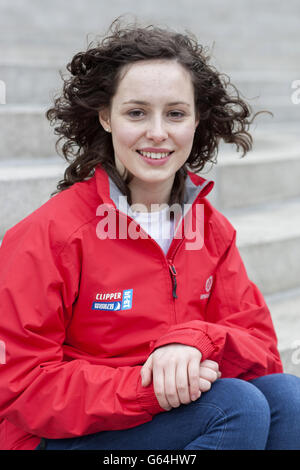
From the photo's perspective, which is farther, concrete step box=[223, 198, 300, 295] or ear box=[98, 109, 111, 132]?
concrete step box=[223, 198, 300, 295]

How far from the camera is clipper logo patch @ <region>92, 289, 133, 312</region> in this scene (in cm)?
113

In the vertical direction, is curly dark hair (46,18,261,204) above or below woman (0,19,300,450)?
above

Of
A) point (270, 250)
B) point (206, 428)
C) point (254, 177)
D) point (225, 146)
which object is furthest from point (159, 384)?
point (225, 146)

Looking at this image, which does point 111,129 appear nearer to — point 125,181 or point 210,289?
point 125,181

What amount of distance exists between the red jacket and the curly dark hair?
0.09 meters

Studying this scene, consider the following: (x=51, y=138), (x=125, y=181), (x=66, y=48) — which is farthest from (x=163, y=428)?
(x=66, y=48)

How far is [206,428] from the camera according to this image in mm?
1029

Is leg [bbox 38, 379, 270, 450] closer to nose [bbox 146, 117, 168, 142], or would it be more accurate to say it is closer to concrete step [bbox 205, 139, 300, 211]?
nose [bbox 146, 117, 168, 142]

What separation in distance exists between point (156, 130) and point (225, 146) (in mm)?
1492

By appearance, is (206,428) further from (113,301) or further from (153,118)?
(153,118)
